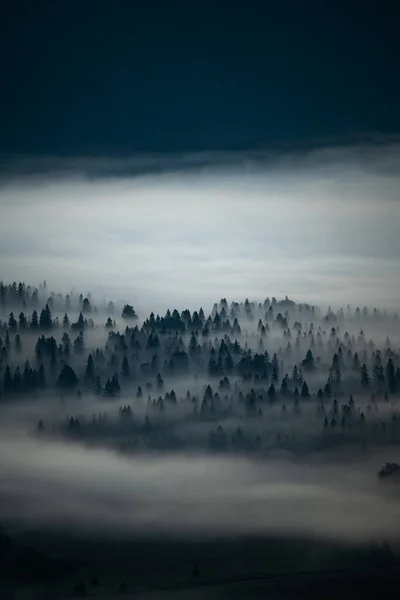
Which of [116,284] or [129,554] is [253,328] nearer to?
[116,284]

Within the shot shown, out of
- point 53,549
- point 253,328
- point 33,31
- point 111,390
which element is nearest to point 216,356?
point 253,328

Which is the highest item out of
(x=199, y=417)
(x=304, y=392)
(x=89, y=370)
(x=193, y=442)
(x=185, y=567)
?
(x=89, y=370)

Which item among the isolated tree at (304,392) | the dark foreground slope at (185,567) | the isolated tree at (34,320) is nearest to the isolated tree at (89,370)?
the isolated tree at (34,320)

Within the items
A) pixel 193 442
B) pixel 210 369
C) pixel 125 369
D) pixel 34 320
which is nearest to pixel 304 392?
pixel 210 369

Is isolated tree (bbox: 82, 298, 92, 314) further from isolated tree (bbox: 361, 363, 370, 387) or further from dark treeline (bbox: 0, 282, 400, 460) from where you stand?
isolated tree (bbox: 361, 363, 370, 387)

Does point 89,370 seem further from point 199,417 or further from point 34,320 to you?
point 199,417

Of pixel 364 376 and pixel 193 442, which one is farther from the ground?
pixel 364 376

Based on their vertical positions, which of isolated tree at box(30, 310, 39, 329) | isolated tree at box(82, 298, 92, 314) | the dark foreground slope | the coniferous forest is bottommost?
the dark foreground slope

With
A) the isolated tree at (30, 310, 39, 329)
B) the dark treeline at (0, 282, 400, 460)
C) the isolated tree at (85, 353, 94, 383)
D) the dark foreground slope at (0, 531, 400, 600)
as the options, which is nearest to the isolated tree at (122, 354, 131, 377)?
the dark treeline at (0, 282, 400, 460)

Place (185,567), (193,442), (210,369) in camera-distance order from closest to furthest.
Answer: (185,567), (193,442), (210,369)
